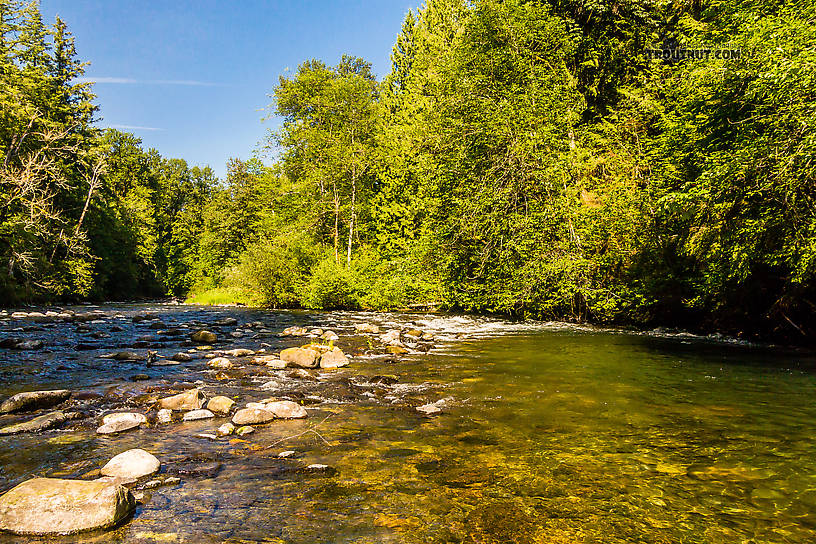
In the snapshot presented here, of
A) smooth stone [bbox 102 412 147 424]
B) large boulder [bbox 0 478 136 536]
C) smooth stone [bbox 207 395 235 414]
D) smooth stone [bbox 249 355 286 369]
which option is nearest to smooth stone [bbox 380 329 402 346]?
smooth stone [bbox 249 355 286 369]

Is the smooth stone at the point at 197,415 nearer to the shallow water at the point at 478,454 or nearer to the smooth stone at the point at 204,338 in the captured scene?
the shallow water at the point at 478,454

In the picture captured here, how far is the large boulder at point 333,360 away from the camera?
8945mm

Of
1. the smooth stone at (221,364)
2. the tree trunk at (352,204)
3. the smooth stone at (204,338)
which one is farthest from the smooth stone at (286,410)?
the tree trunk at (352,204)

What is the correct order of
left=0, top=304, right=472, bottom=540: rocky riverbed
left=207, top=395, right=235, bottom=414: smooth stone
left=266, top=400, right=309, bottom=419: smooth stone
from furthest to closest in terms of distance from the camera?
1. left=207, top=395, right=235, bottom=414: smooth stone
2. left=266, top=400, right=309, bottom=419: smooth stone
3. left=0, top=304, right=472, bottom=540: rocky riverbed

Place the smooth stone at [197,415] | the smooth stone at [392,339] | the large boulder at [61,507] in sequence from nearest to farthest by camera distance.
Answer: the large boulder at [61,507]
the smooth stone at [197,415]
the smooth stone at [392,339]

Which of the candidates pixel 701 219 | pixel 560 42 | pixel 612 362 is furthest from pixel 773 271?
pixel 560 42

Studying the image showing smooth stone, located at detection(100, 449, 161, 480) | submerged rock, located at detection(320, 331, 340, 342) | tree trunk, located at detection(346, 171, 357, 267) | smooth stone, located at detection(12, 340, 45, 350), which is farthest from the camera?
tree trunk, located at detection(346, 171, 357, 267)

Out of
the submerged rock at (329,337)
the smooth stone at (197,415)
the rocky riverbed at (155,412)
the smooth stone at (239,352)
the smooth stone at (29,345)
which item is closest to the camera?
the rocky riverbed at (155,412)

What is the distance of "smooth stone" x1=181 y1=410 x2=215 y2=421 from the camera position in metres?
5.43

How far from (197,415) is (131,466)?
1695mm

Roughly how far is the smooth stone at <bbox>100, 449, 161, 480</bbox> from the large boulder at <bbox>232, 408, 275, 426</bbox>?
1343mm

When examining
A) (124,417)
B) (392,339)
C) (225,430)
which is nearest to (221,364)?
(124,417)

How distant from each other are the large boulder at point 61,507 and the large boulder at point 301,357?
5739 mm

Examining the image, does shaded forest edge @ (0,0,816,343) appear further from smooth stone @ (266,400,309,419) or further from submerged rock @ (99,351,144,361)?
submerged rock @ (99,351,144,361)
